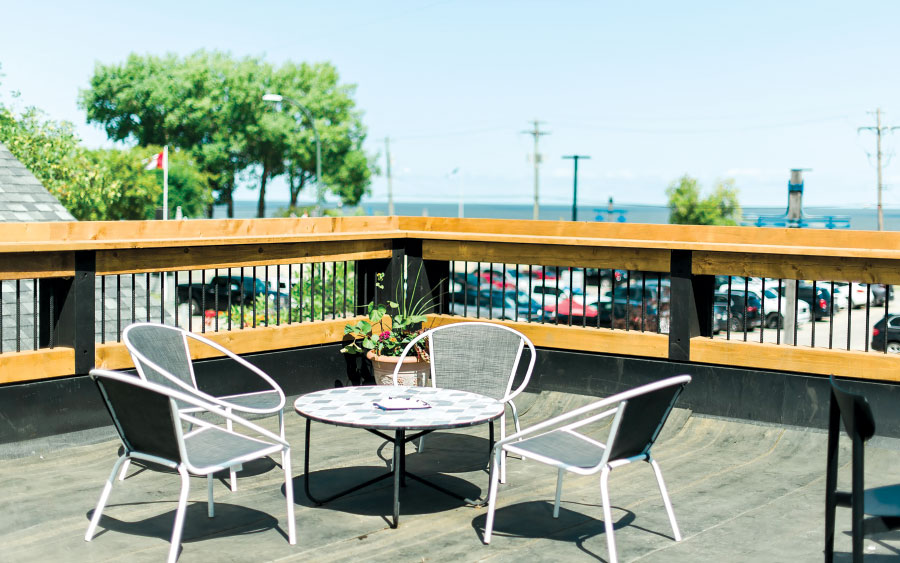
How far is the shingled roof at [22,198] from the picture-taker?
1055 centimetres

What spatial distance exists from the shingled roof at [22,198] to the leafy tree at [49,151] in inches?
665

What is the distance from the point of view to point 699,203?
78938mm

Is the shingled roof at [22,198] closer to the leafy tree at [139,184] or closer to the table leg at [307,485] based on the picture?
the table leg at [307,485]

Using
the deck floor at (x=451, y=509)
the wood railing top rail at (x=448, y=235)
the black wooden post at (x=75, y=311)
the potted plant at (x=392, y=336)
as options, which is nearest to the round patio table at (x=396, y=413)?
the deck floor at (x=451, y=509)

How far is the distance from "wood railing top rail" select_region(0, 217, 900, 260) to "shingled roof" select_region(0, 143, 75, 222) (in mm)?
5079

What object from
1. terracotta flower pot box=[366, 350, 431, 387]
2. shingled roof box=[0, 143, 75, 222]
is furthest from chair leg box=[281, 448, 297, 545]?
shingled roof box=[0, 143, 75, 222]

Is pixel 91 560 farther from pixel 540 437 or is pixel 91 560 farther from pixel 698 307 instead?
pixel 698 307

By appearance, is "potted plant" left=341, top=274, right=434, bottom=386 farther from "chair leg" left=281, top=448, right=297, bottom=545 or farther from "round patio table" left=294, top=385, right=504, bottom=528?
"chair leg" left=281, top=448, right=297, bottom=545

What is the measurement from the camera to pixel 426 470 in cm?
519

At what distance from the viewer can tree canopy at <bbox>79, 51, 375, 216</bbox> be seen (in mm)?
57875

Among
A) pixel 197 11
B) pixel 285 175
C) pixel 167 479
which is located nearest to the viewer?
pixel 167 479

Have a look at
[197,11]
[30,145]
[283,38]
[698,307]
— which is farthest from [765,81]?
[698,307]

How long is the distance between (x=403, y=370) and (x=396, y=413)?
7.04 ft

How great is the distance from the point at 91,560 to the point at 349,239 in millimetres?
3479
